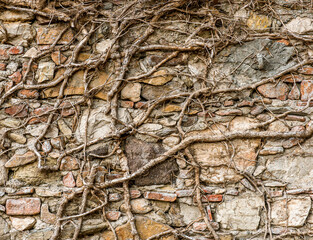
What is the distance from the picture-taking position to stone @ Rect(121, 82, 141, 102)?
219cm

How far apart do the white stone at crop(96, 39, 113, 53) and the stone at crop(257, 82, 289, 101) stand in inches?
46.2

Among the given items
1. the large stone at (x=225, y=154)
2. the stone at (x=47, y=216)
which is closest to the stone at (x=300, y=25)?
the large stone at (x=225, y=154)

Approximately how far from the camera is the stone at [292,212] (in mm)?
2006

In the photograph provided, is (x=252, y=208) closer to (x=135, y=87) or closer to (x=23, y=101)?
(x=135, y=87)

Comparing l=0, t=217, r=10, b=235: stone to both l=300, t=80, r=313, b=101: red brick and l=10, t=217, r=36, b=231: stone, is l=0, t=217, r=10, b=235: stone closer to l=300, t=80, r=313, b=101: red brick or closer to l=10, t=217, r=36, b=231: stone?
l=10, t=217, r=36, b=231: stone

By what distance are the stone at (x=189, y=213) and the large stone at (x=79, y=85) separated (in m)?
0.98

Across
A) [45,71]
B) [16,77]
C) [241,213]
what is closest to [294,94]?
[241,213]

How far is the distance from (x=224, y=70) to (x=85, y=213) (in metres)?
1.44

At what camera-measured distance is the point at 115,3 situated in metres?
2.28

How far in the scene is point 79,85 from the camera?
2.20 m

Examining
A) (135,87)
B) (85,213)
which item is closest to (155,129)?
(135,87)

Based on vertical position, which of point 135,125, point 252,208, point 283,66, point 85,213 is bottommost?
point 252,208

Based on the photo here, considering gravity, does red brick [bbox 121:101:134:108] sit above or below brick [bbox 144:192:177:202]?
above

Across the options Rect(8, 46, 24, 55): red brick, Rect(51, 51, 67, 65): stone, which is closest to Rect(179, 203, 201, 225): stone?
Rect(51, 51, 67, 65): stone
